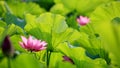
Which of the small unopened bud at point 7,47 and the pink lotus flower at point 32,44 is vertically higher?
the pink lotus flower at point 32,44

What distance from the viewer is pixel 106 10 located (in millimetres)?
1185

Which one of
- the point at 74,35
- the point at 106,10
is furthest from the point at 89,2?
the point at 74,35

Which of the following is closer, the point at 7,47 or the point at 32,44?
the point at 7,47

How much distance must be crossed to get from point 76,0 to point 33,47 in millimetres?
780

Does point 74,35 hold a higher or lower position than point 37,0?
lower

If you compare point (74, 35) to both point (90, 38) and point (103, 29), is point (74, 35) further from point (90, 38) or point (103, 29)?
point (103, 29)

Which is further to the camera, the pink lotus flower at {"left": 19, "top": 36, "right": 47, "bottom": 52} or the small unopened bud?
the pink lotus flower at {"left": 19, "top": 36, "right": 47, "bottom": 52}

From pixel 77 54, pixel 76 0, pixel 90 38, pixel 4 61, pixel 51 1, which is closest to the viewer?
pixel 4 61

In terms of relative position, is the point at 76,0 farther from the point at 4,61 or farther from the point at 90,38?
the point at 4,61

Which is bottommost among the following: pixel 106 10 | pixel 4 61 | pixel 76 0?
pixel 4 61

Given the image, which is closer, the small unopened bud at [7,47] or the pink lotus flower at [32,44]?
the small unopened bud at [7,47]

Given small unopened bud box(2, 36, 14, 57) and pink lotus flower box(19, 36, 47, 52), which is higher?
pink lotus flower box(19, 36, 47, 52)

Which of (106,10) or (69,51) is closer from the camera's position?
(69,51)

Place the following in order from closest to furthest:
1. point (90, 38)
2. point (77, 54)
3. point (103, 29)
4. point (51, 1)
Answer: point (103, 29)
point (77, 54)
point (90, 38)
point (51, 1)
